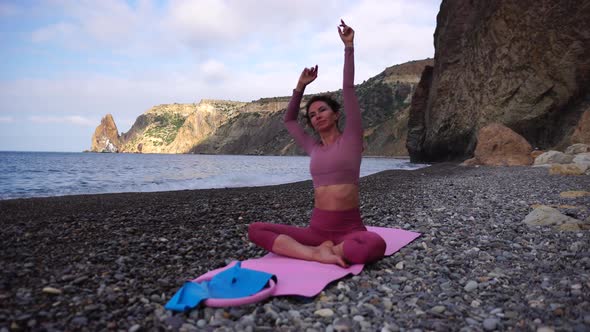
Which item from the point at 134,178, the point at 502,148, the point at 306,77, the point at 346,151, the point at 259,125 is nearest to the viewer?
the point at 346,151

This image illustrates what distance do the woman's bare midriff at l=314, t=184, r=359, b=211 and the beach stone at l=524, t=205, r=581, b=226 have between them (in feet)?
9.70

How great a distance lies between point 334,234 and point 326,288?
3.31 ft

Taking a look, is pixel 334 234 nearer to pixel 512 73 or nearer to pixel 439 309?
pixel 439 309

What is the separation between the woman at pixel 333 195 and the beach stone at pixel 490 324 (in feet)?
4.66

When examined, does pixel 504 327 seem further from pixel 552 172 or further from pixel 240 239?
pixel 552 172

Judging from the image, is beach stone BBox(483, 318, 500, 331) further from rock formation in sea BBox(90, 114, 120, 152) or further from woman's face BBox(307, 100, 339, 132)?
rock formation in sea BBox(90, 114, 120, 152)

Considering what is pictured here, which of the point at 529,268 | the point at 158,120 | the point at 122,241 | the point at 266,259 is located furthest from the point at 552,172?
the point at 158,120

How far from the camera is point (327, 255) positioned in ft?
13.5

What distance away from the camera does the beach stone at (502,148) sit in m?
21.6

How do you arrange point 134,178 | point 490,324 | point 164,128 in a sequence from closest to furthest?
point 490,324 → point 134,178 → point 164,128

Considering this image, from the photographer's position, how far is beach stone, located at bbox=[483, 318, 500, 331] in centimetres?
260

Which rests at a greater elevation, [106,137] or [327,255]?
[106,137]

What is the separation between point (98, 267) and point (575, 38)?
27.6 metres

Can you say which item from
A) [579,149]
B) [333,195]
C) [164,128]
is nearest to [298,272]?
[333,195]
